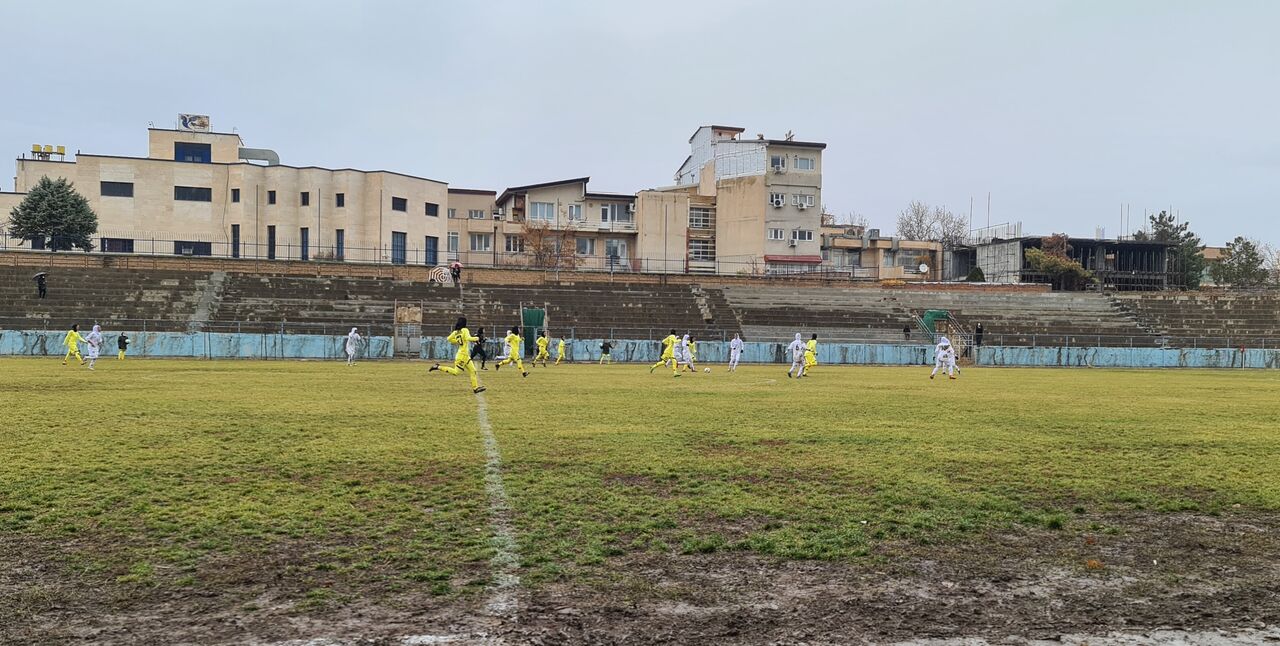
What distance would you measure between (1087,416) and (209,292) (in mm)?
44384

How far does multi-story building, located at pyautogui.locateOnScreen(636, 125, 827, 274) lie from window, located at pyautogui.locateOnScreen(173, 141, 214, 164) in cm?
3195

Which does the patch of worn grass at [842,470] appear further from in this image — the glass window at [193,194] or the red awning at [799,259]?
the red awning at [799,259]

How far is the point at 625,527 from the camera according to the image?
24.6 feet

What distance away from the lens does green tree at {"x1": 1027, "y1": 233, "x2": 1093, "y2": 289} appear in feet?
220

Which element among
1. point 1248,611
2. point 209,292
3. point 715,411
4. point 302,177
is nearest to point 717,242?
point 302,177

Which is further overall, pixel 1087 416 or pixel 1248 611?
pixel 1087 416

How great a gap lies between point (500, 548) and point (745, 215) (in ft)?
216

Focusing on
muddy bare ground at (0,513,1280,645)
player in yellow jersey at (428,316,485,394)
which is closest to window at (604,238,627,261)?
player in yellow jersey at (428,316,485,394)

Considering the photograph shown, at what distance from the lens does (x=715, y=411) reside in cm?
1727

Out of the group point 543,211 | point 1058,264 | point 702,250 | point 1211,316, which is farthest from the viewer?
point 702,250

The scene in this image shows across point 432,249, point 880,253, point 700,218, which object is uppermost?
point 700,218

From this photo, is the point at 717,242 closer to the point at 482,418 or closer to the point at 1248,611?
the point at 482,418

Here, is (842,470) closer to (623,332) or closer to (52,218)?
(623,332)

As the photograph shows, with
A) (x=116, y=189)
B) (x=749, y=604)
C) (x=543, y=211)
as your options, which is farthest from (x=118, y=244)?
(x=749, y=604)
